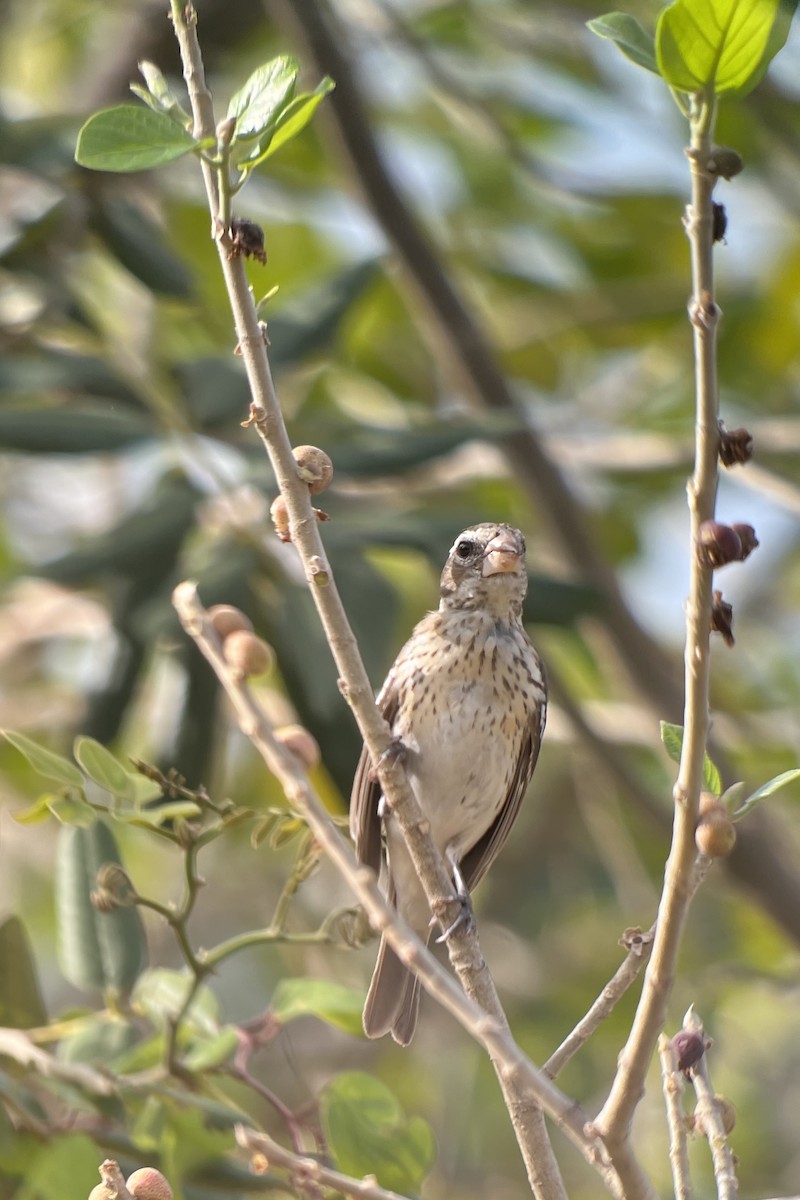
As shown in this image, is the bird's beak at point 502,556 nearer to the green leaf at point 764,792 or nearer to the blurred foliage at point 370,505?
the blurred foliage at point 370,505

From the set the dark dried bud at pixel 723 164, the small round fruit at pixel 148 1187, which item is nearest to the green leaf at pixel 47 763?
the small round fruit at pixel 148 1187

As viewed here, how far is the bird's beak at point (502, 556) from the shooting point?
3564 millimetres

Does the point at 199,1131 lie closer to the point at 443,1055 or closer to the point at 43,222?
the point at 43,222

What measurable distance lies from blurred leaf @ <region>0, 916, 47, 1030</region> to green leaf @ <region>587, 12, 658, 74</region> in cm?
194

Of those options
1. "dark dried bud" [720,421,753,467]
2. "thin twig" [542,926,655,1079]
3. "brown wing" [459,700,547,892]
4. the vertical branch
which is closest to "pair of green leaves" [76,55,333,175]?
the vertical branch

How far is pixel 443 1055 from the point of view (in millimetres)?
6504

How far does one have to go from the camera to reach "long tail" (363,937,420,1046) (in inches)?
138

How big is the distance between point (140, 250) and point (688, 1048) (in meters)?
2.85

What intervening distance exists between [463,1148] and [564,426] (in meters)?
2.79

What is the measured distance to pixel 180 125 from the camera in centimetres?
183

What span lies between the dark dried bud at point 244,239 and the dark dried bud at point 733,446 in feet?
1.92

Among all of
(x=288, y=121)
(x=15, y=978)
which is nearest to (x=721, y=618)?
(x=288, y=121)

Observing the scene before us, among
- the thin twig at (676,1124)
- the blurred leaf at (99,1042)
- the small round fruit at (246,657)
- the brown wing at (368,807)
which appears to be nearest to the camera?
the small round fruit at (246,657)

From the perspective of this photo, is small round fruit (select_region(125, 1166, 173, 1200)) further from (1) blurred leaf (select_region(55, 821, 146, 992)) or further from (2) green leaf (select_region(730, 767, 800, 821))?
(1) blurred leaf (select_region(55, 821, 146, 992))
